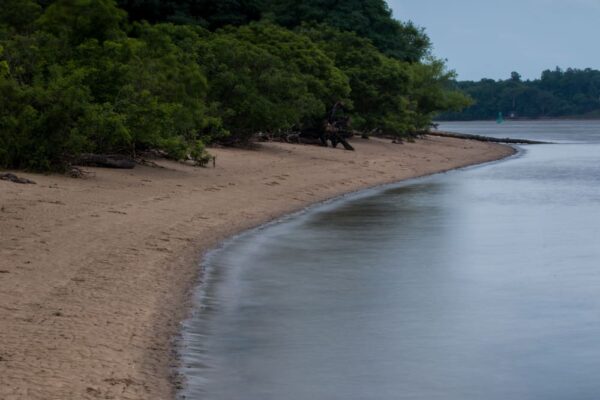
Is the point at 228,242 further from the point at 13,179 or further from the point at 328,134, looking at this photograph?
the point at 328,134

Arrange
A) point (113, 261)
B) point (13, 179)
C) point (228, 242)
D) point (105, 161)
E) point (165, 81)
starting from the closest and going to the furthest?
point (113, 261), point (228, 242), point (13, 179), point (105, 161), point (165, 81)

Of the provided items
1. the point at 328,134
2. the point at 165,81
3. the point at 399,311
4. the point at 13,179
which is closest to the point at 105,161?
the point at 165,81

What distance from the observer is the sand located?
29.8 feet

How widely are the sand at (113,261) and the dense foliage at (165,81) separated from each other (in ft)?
3.85

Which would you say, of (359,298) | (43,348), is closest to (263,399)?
(43,348)

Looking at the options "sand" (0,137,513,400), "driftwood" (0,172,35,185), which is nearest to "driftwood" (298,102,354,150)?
"sand" (0,137,513,400)

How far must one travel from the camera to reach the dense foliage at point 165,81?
75.2 ft

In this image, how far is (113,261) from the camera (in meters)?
14.2

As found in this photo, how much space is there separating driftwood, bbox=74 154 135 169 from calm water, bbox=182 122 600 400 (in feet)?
15.2

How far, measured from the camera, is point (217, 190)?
2398cm

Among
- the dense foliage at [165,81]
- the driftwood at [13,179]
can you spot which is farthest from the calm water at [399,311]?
the dense foliage at [165,81]

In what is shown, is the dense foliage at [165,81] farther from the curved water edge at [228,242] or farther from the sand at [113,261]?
the curved water edge at [228,242]

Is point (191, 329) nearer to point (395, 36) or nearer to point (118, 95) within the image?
point (118, 95)

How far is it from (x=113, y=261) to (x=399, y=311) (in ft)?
12.5
